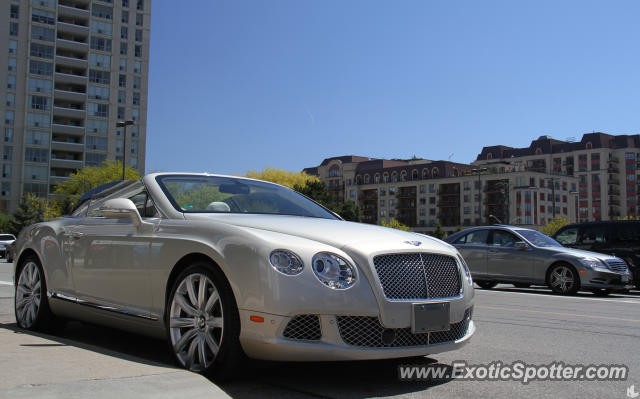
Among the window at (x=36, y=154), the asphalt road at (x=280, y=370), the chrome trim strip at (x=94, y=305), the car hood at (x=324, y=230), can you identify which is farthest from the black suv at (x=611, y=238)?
the window at (x=36, y=154)

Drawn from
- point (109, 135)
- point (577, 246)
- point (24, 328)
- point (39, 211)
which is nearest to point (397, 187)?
point (109, 135)

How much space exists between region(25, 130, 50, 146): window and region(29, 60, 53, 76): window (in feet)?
27.3

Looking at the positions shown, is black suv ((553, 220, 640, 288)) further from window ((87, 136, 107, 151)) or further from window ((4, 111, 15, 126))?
window ((4, 111, 15, 126))

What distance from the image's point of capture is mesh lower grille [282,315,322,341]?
393 centimetres

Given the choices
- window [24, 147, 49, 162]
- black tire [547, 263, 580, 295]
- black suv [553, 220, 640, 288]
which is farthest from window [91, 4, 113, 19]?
black tire [547, 263, 580, 295]

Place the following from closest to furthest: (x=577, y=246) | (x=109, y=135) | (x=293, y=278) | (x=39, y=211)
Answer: (x=293, y=278)
(x=577, y=246)
(x=39, y=211)
(x=109, y=135)

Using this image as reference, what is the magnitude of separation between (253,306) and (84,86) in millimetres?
97291

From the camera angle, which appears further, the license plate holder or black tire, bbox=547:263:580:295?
black tire, bbox=547:263:580:295

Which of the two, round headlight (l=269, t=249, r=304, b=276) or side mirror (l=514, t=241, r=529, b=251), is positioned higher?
round headlight (l=269, t=249, r=304, b=276)

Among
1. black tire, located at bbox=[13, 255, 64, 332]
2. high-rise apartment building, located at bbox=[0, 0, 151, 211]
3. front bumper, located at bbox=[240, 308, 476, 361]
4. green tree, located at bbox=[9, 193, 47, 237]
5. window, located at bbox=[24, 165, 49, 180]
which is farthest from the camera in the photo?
window, located at bbox=[24, 165, 49, 180]

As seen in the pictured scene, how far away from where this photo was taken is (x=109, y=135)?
95.3 m

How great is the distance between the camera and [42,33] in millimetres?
90625

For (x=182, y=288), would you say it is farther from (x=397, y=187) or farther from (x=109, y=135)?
(x=397, y=187)

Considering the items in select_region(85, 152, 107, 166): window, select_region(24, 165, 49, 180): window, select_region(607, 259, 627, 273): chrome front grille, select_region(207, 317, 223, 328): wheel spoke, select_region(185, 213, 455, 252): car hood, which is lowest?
select_region(607, 259, 627, 273): chrome front grille
